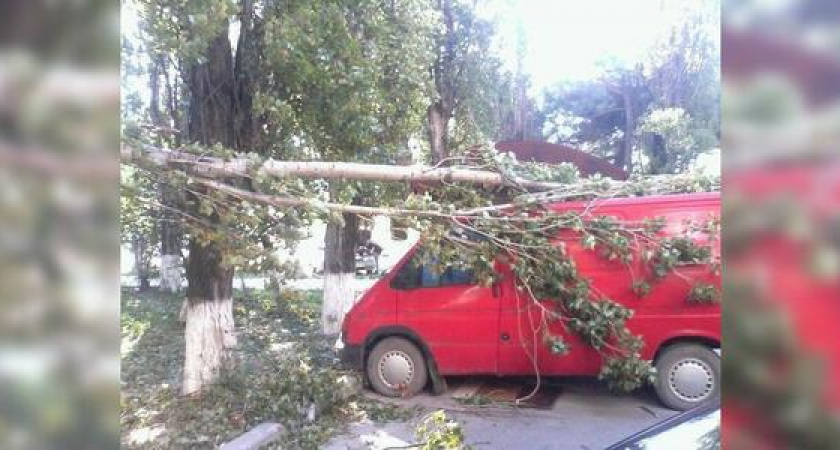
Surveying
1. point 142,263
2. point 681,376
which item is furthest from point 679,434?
point 142,263

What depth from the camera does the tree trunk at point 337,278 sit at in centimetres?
560

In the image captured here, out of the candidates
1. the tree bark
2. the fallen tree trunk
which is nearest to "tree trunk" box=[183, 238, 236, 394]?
the tree bark

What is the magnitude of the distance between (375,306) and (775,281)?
412 cm

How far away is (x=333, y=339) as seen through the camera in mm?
5539

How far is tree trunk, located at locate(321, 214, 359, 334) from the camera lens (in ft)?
18.4

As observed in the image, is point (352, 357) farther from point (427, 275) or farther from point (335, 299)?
point (335, 299)

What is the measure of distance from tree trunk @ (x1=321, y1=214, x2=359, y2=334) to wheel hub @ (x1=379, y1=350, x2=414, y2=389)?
115cm

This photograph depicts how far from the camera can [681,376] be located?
374 cm

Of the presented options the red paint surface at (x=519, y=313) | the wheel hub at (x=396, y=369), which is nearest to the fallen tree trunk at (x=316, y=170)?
the red paint surface at (x=519, y=313)

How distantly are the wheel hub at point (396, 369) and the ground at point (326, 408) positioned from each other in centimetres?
14

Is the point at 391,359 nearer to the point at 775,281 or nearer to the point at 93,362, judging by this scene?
the point at 93,362

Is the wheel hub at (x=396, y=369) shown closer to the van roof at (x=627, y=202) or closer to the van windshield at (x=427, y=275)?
the van windshield at (x=427, y=275)

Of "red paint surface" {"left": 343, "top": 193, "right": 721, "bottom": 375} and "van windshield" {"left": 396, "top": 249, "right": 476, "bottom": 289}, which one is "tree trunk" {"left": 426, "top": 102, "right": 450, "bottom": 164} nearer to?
"van windshield" {"left": 396, "top": 249, "right": 476, "bottom": 289}

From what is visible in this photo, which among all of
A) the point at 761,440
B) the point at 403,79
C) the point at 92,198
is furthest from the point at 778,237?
the point at 403,79
